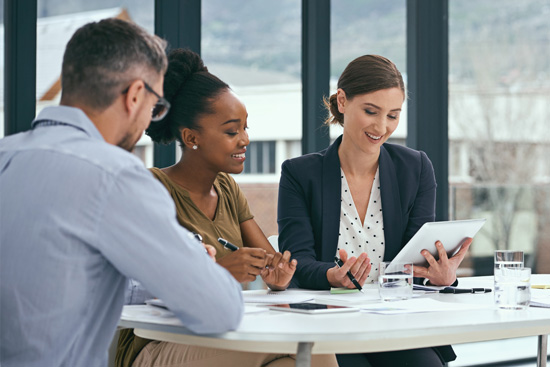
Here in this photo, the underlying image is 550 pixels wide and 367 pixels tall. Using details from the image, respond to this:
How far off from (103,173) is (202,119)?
3.47 feet

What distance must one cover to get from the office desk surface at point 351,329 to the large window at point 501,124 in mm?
2855

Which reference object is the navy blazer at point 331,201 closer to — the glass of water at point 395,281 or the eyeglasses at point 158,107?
the glass of water at point 395,281

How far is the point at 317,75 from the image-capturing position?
10.7 ft

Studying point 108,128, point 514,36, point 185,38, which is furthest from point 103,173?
point 514,36

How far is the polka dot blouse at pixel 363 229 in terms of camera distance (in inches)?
93.3

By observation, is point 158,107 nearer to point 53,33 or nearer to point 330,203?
point 330,203

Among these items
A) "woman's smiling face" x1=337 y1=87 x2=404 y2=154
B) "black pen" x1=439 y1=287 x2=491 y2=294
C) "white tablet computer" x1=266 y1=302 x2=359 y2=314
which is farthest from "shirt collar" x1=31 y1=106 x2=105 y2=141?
"woman's smiling face" x1=337 y1=87 x2=404 y2=154

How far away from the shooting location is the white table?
1.30 m

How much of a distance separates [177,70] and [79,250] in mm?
1173

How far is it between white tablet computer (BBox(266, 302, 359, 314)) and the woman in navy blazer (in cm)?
61

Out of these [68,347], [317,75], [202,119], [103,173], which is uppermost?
[317,75]

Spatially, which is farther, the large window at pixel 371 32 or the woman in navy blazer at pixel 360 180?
the large window at pixel 371 32

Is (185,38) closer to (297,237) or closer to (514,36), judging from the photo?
(297,237)

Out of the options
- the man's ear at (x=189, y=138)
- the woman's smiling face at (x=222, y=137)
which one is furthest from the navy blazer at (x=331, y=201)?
the man's ear at (x=189, y=138)
